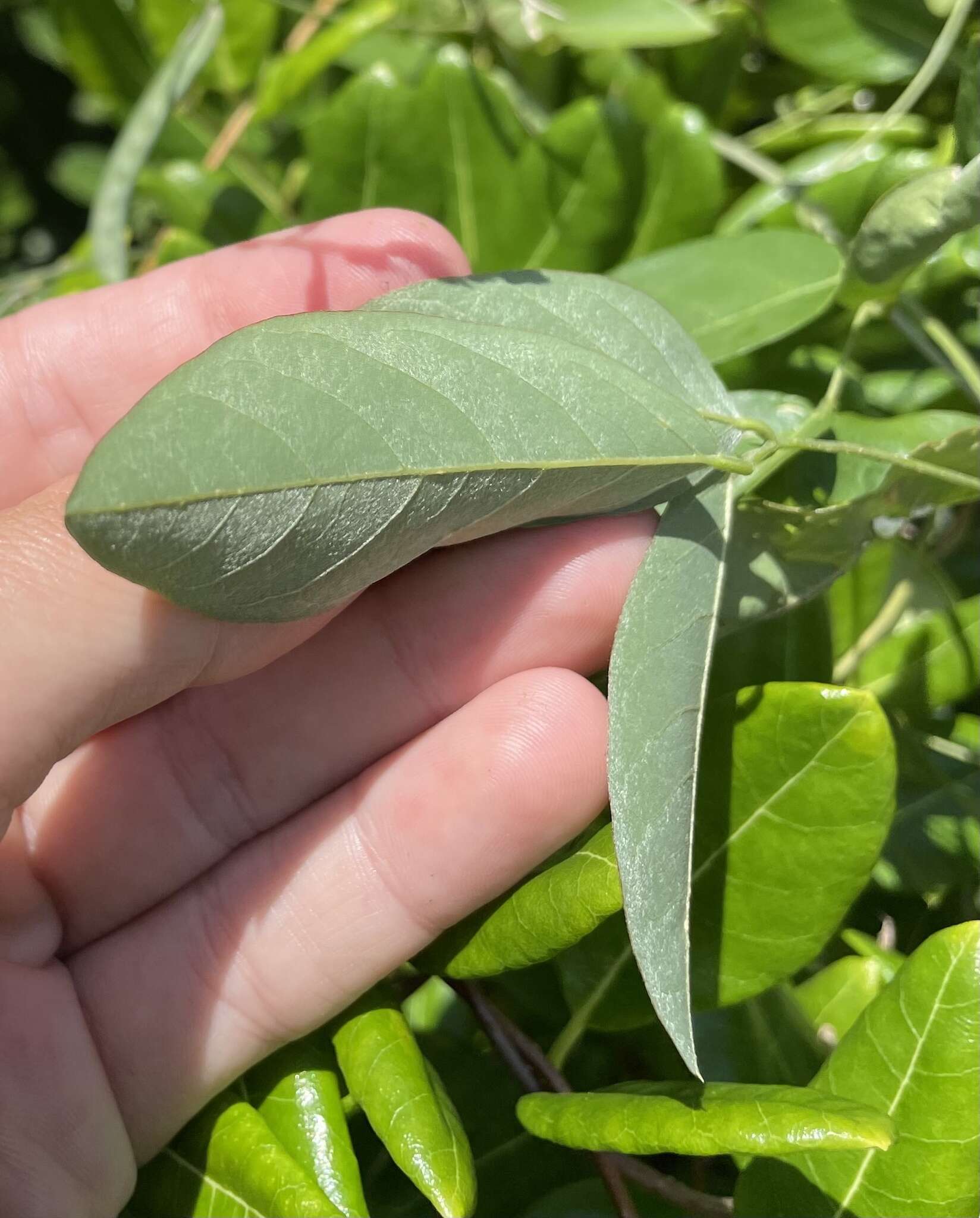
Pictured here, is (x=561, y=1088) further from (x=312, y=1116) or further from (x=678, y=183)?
(x=678, y=183)

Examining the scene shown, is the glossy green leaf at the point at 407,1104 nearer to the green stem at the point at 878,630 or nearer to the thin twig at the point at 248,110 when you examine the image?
the green stem at the point at 878,630

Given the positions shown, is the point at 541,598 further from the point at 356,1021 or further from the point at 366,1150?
the point at 366,1150

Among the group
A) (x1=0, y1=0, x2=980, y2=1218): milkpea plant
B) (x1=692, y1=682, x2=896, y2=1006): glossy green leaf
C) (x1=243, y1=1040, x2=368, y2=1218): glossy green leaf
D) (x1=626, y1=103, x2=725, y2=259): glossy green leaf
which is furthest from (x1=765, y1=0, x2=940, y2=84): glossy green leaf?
(x1=243, y1=1040, x2=368, y2=1218): glossy green leaf

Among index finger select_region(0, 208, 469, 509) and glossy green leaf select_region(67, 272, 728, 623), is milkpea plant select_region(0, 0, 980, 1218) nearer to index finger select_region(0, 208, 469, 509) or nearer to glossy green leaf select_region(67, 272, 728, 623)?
glossy green leaf select_region(67, 272, 728, 623)

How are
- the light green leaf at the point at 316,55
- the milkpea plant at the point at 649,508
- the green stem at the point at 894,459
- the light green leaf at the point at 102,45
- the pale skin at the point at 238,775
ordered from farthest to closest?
1. the light green leaf at the point at 102,45
2. the light green leaf at the point at 316,55
3. the pale skin at the point at 238,775
4. the green stem at the point at 894,459
5. the milkpea plant at the point at 649,508

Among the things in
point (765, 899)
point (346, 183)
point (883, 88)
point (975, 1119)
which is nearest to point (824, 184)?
point (883, 88)

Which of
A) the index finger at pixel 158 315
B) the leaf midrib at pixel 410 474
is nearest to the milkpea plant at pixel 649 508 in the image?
the leaf midrib at pixel 410 474

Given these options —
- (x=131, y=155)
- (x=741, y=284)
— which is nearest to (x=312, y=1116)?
(x=741, y=284)
